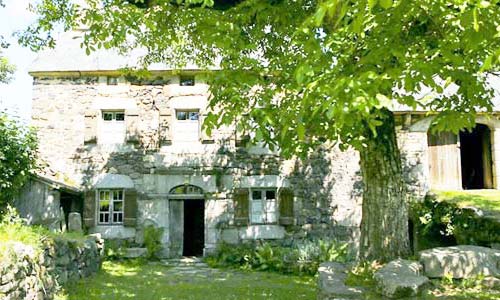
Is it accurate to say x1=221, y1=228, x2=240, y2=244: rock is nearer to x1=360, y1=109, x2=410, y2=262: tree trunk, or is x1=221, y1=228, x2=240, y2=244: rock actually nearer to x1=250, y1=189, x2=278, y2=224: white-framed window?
x1=250, y1=189, x2=278, y2=224: white-framed window

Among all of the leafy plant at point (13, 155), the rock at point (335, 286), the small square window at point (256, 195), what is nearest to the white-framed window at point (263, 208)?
the small square window at point (256, 195)

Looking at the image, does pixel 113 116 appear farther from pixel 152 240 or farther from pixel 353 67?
pixel 353 67

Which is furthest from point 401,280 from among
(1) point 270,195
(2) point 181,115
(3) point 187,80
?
(3) point 187,80

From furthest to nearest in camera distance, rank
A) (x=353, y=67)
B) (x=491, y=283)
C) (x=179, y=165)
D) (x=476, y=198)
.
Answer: (x=179, y=165), (x=476, y=198), (x=491, y=283), (x=353, y=67)

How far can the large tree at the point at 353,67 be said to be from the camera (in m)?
3.32

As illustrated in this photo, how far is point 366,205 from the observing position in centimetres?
588

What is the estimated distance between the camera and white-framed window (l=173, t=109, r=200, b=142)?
1312cm

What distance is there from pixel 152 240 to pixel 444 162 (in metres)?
8.16

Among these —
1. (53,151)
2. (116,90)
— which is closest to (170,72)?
(116,90)

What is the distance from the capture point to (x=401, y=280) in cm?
455

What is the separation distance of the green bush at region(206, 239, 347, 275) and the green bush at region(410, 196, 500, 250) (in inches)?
75.3

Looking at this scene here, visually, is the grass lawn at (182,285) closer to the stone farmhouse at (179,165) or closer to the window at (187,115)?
the stone farmhouse at (179,165)

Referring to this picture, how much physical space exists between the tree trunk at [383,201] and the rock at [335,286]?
444 millimetres

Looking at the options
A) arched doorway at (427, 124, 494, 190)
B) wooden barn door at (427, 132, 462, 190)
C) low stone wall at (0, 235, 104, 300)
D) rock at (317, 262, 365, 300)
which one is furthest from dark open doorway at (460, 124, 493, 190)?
low stone wall at (0, 235, 104, 300)
